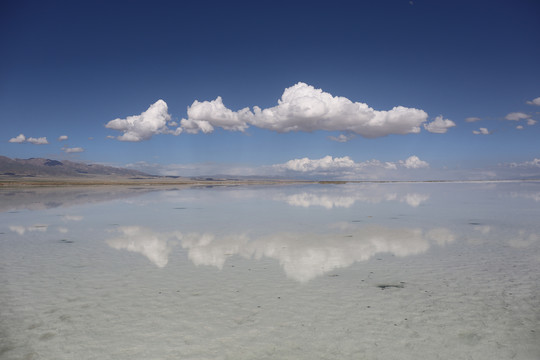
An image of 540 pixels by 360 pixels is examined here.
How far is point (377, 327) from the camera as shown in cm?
646

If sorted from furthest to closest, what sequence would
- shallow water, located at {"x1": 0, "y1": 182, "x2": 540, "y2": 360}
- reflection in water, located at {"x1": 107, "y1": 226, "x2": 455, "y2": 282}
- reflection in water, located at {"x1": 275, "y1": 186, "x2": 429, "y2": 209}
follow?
reflection in water, located at {"x1": 275, "y1": 186, "x2": 429, "y2": 209}
reflection in water, located at {"x1": 107, "y1": 226, "x2": 455, "y2": 282}
shallow water, located at {"x1": 0, "y1": 182, "x2": 540, "y2": 360}

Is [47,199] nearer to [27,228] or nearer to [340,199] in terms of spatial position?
[27,228]

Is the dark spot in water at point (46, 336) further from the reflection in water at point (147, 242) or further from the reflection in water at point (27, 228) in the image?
the reflection in water at point (27, 228)

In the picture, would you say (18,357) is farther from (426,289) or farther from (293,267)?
(426,289)

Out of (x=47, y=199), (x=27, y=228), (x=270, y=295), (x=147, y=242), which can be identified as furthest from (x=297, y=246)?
(x=47, y=199)

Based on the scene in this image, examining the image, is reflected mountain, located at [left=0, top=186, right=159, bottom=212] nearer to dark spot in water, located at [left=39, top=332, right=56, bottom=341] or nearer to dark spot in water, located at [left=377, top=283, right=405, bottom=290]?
dark spot in water, located at [left=39, top=332, right=56, bottom=341]

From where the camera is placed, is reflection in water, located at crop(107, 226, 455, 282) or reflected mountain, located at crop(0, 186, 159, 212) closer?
reflection in water, located at crop(107, 226, 455, 282)

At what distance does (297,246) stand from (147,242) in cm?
672

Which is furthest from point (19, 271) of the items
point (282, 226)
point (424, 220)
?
point (424, 220)

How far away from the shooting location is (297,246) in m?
13.5

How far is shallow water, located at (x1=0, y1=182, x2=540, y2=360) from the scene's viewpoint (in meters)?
5.79

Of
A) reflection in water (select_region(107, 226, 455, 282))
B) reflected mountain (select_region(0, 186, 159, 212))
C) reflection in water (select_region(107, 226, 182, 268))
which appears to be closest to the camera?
reflection in water (select_region(107, 226, 455, 282))

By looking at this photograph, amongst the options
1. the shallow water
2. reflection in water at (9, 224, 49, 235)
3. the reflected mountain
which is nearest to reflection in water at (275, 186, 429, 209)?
the shallow water

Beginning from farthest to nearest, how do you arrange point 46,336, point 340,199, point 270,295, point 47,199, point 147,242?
1. point 47,199
2. point 340,199
3. point 147,242
4. point 270,295
5. point 46,336
